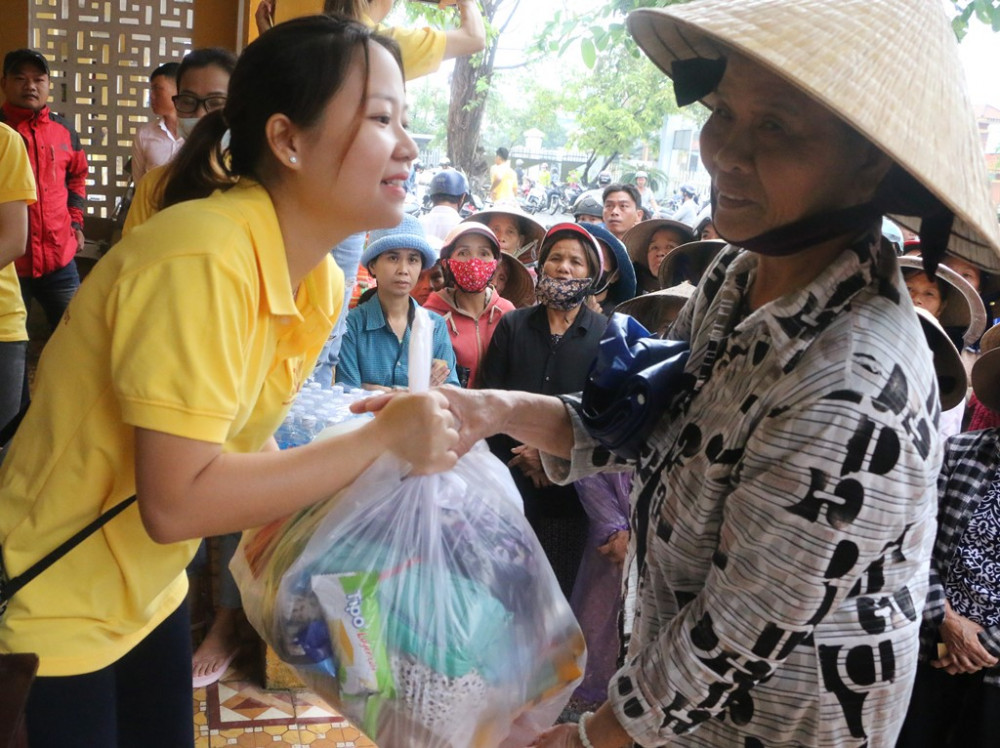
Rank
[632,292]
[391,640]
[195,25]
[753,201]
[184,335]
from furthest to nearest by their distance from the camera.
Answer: [195,25] → [632,292] → [391,640] → [753,201] → [184,335]

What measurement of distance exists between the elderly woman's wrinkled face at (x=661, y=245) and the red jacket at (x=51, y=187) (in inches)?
121

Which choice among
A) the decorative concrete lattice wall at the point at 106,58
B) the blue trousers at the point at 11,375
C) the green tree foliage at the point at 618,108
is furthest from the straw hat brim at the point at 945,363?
the green tree foliage at the point at 618,108

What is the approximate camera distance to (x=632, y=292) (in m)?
4.08

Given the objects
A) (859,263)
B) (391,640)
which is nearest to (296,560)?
(391,640)

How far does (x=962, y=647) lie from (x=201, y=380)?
2.20 meters

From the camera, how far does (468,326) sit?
398 cm

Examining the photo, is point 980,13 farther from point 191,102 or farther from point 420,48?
point 191,102

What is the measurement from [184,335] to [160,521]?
240 millimetres

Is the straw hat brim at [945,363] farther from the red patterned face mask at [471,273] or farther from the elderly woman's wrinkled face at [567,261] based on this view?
the red patterned face mask at [471,273]

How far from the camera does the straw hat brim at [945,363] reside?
2154 millimetres

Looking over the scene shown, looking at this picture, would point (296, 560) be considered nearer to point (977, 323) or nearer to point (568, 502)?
point (568, 502)

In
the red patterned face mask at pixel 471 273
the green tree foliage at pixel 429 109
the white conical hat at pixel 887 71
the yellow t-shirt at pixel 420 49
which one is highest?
the white conical hat at pixel 887 71

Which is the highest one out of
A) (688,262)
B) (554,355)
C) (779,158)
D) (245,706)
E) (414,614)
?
(779,158)

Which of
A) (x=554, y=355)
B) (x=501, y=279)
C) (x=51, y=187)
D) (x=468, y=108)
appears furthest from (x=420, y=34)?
(x=468, y=108)
